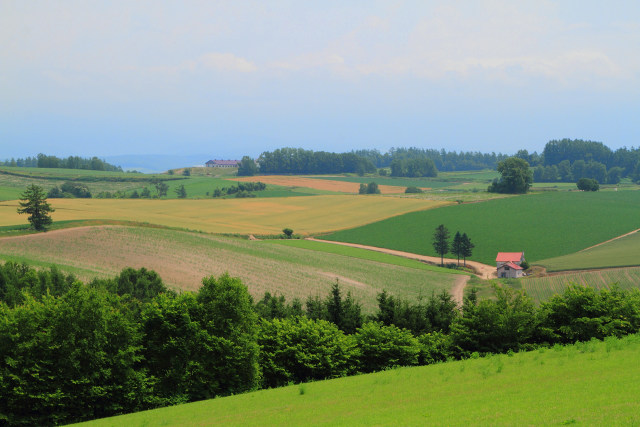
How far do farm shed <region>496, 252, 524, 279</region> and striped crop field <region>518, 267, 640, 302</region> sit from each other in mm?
6688

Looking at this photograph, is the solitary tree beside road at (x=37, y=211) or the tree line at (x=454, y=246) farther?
the tree line at (x=454, y=246)

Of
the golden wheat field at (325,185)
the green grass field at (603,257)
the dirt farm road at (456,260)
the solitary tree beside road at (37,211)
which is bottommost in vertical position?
the dirt farm road at (456,260)

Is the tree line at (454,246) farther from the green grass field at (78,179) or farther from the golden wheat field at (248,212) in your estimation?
the green grass field at (78,179)

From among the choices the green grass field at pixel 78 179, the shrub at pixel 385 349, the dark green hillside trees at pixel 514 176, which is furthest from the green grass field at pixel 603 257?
the green grass field at pixel 78 179

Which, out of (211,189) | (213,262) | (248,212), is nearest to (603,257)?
(213,262)

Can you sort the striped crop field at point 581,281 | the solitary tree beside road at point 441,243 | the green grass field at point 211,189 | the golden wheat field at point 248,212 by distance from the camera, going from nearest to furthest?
the striped crop field at point 581,281, the solitary tree beside road at point 441,243, the golden wheat field at point 248,212, the green grass field at point 211,189

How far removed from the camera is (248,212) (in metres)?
123

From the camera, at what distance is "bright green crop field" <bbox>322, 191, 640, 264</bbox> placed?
306ft

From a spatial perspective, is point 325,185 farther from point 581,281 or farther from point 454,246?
point 581,281

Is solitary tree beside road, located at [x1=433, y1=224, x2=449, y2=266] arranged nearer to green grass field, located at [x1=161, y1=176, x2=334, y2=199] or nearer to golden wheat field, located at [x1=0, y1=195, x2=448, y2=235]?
golden wheat field, located at [x1=0, y1=195, x2=448, y2=235]

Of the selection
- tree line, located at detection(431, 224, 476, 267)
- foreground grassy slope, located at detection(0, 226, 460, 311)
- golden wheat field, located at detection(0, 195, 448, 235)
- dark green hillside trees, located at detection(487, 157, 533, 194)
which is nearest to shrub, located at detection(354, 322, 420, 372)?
foreground grassy slope, located at detection(0, 226, 460, 311)

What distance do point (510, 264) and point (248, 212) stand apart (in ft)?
196

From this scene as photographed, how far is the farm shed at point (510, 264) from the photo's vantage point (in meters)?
78.9

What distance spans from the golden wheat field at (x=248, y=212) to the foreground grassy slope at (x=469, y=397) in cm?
7279
